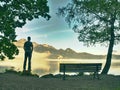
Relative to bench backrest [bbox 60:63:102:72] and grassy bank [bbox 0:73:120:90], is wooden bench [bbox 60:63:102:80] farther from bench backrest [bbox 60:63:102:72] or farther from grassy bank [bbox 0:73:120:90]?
grassy bank [bbox 0:73:120:90]

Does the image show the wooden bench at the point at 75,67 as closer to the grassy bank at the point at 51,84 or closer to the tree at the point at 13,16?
the grassy bank at the point at 51,84

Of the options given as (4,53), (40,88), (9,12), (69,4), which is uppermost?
(69,4)

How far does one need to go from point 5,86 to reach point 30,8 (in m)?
4.64

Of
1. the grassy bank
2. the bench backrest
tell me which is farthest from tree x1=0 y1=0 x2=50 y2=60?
the bench backrest

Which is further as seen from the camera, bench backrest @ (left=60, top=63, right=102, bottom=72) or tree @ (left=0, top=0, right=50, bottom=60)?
bench backrest @ (left=60, top=63, right=102, bottom=72)

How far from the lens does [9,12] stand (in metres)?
24.0

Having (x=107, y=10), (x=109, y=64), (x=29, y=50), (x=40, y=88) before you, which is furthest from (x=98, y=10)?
(x=40, y=88)

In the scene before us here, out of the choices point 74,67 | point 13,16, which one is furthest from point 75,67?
point 13,16

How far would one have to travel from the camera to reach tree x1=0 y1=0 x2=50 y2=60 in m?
23.4

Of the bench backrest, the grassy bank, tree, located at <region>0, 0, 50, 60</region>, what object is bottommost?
the grassy bank

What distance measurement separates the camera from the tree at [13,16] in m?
23.4

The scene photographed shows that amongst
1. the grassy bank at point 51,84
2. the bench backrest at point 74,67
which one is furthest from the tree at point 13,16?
the bench backrest at point 74,67

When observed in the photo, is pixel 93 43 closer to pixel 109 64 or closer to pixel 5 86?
pixel 109 64

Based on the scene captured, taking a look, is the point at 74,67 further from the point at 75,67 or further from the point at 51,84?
the point at 51,84
